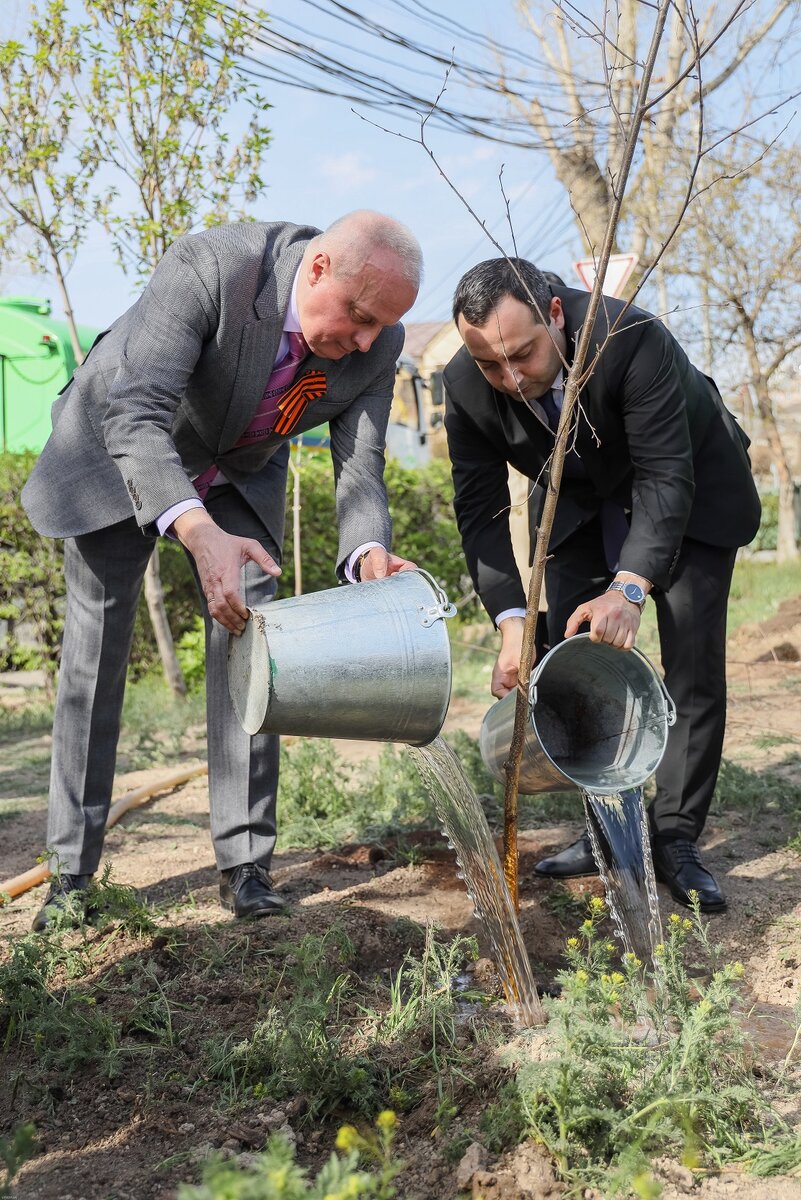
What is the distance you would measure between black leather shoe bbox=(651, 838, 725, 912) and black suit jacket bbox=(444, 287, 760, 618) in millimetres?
908

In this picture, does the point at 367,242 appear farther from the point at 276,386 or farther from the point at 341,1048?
the point at 341,1048

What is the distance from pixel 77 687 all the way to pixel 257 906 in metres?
0.78

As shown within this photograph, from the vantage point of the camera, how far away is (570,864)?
339cm

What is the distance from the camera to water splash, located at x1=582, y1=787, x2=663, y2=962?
2.82 m

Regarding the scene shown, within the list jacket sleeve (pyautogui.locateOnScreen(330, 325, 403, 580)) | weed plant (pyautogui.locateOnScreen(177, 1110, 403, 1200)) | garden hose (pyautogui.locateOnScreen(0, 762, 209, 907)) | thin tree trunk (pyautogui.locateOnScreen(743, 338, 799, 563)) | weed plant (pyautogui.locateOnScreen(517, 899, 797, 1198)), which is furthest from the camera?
thin tree trunk (pyautogui.locateOnScreen(743, 338, 799, 563))

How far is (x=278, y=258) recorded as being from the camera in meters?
2.75

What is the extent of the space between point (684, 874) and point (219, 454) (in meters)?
1.79

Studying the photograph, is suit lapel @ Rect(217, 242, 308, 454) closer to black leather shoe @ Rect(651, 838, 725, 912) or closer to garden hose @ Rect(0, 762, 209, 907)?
garden hose @ Rect(0, 762, 209, 907)

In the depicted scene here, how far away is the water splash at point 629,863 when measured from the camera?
2820mm

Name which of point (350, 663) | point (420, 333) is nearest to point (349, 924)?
point (350, 663)

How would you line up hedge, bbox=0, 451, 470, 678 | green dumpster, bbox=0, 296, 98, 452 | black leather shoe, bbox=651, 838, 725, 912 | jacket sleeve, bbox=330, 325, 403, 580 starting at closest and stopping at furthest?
jacket sleeve, bbox=330, 325, 403, 580, black leather shoe, bbox=651, 838, 725, 912, hedge, bbox=0, 451, 470, 678, green dumpster, bbox=0, 296, 98, 452

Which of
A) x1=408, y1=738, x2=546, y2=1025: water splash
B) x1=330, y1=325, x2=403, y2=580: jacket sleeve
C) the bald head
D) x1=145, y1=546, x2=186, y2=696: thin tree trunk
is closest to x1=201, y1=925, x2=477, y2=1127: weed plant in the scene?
x1=408, y1=738, x2=546, y2=1025: water splash

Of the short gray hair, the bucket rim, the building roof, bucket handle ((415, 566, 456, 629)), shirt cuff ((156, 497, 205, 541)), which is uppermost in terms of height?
the building roof

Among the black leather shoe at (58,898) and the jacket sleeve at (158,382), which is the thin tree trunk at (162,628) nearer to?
the black leather shoe at (58,898)
